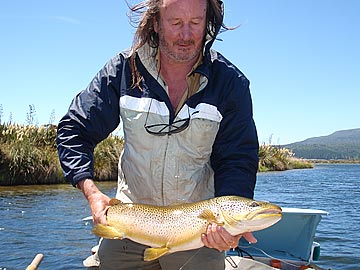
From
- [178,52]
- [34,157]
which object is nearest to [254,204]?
[178,52]

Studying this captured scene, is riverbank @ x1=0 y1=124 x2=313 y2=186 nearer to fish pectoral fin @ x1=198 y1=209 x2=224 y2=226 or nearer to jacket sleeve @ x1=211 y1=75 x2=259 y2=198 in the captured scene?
jacket sleeve @ x1=211 y1=75 x2=259 y2=198

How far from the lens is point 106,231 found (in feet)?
9.41

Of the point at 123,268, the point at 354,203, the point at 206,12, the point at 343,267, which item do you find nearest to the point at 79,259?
the point at 343,267

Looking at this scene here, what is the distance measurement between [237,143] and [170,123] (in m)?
0.41

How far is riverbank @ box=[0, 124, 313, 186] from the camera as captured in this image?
54.3 feet

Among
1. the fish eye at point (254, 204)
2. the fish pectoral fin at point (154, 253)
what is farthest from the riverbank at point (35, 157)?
the fish eye at point (254, 204)

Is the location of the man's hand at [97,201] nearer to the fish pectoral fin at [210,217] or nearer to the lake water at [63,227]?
the fish pectoral fin at [210,217]

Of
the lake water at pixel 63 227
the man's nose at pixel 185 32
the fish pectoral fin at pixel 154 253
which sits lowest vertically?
the lake water at pixel 63 227

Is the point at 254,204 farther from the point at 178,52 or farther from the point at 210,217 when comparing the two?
the point at 178,52

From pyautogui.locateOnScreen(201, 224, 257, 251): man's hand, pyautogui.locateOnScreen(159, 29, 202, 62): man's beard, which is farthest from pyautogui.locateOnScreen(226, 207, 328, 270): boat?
pyautogui.locateOnScreen(159, 29, 202, 62): man's beard

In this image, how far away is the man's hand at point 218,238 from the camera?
2727 millimetres

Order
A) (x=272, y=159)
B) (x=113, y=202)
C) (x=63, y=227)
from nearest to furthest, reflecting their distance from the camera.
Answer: (x=113, y=202), (x=63, y=227), (x=272, y=159)

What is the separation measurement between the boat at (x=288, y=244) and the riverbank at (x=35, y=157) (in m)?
10.7

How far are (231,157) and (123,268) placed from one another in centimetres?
90
